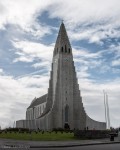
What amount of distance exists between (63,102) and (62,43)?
22121 millimetres

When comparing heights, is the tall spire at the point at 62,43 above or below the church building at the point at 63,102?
above

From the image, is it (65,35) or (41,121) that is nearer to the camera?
(41,121)

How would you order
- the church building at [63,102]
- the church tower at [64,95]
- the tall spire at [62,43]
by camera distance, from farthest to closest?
the tall spire at [62,43] < the church tower at [64,95] < the church building at [63,102]

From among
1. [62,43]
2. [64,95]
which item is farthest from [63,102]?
[62,43]

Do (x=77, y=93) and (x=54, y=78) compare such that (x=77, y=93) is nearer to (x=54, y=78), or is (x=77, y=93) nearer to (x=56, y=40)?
(x=54, y=78)

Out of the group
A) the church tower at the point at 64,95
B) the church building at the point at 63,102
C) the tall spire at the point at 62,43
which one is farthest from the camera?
the tall spire at the point at 62,43

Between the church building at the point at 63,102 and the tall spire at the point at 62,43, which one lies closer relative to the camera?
the church building at the point at 63,102

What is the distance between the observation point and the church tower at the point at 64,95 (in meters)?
107

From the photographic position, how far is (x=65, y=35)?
118000 mm

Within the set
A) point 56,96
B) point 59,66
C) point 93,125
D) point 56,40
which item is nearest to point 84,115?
point 93,125

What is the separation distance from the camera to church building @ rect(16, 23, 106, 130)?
106 m

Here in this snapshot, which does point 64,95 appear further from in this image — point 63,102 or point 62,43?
point 62,43

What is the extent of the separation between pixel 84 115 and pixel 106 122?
830cm

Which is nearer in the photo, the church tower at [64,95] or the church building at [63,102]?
the church building at [63,102]
